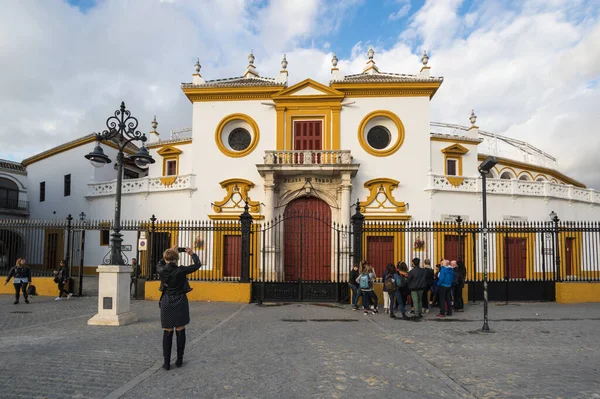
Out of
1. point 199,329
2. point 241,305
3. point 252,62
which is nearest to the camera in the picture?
point 199,329

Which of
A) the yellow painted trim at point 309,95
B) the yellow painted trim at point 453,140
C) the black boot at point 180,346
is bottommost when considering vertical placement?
the black boot at point 180,346

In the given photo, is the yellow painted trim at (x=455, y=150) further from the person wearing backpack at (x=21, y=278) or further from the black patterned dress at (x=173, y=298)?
the person wearing backpack at (x=21, y=278)

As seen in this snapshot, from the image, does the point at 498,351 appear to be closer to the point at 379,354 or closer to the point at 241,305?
the point at 379,354

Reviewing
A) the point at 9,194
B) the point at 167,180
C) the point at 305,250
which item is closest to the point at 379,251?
the point at 305,250

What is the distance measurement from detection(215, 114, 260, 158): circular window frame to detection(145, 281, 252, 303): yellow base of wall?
30.9 ft

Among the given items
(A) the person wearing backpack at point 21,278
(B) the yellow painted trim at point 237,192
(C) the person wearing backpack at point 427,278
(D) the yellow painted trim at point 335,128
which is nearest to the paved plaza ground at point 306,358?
(C) the person wearing backpack at point 427,278

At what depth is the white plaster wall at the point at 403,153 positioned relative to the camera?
21.4 metres

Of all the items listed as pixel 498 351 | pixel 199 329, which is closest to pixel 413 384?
pixel 498 351

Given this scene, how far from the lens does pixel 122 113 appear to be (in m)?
11.4

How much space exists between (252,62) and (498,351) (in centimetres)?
2141

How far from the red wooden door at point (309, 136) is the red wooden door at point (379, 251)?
5584 mm

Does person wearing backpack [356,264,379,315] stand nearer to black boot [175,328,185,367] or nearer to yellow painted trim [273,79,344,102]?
black boot [175,328,185,367]

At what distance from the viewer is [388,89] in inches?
867

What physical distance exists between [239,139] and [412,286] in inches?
566
